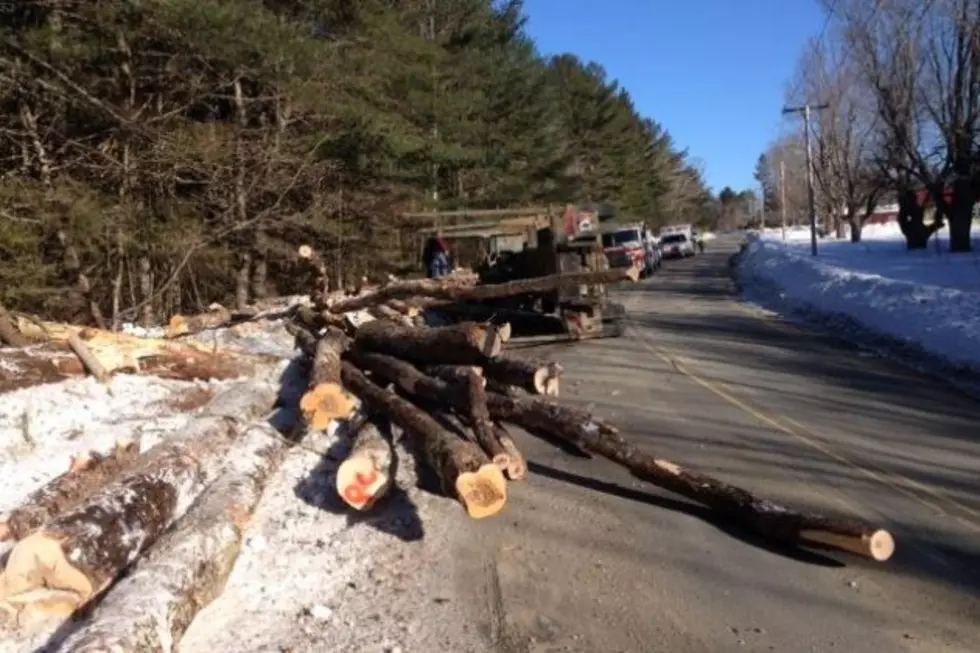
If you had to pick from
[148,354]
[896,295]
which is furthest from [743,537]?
[896,295]

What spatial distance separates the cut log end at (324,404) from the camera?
345 inches

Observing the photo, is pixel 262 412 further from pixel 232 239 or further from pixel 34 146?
pixel 232 239

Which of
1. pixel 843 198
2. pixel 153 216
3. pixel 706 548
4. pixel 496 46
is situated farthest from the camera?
pixel 843 198

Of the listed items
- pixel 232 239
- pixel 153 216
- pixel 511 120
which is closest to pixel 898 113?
pixel 511 120

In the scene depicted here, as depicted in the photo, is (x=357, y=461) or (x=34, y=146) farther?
(x=34, y=146)

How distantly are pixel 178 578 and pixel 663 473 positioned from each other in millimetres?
3660

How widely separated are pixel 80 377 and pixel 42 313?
24.1 ft

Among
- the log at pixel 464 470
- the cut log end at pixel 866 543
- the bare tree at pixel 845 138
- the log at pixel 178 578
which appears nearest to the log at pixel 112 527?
the log at pixel 178 578

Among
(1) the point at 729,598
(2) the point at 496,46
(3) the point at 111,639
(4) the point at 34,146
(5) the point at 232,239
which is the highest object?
(2) the point at 496,46

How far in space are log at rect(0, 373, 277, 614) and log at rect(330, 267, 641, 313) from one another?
5649 millimetres

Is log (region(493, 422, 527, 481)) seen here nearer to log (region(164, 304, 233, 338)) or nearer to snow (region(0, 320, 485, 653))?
snow (region(0, 320, 485, 653))

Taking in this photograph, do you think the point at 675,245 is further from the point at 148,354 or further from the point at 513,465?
the point at 513,465

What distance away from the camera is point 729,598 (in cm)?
541

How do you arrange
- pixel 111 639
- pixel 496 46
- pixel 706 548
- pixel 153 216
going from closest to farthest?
pixel 111 639 → pixel 706 548 → pixel 153 216 → pixel 496 46
